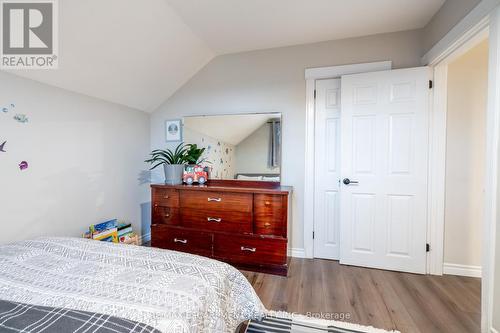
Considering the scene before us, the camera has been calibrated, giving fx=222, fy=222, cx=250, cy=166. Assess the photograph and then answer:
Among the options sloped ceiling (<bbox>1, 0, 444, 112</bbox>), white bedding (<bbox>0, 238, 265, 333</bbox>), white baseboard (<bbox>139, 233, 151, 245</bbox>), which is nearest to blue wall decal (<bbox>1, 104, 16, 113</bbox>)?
sloped ceiling (<bbox>1, 0, 444, 112</bbox>)

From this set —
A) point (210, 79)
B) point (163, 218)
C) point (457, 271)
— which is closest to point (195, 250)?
point (163, 218)

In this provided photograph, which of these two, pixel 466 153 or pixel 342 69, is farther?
pixel 342 69

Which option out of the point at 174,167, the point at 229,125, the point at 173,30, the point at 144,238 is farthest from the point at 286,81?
the point at 144,238

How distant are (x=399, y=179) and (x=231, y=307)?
6.71ft

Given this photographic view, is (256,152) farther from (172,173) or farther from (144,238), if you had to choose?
(144,238)

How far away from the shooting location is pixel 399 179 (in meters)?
2.23

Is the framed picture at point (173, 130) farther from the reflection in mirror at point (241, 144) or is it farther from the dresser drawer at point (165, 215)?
the dresser drawer at point (165, 215)

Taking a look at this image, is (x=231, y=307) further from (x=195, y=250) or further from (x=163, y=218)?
(x=163, y=218)

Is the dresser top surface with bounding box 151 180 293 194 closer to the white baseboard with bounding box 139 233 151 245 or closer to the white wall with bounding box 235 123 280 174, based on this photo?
the white wall with bounding box 235 123 280 174

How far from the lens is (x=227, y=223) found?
7.52 feet

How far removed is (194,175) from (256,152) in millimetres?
803

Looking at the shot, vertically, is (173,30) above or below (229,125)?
above
